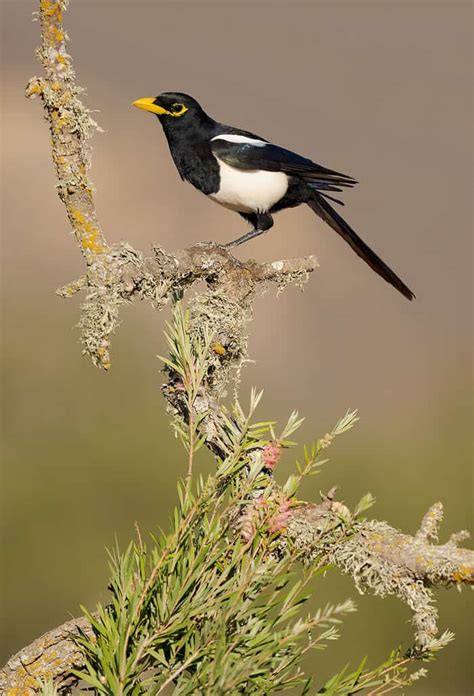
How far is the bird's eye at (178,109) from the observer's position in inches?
126

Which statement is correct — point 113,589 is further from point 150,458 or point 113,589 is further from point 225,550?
point 150,458

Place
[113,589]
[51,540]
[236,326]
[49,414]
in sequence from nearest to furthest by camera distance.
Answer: [113,589] < [236,326] < [51,540] < [49,414]

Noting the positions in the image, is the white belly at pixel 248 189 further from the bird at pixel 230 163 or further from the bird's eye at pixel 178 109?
the bird's eye at pixel 178 109

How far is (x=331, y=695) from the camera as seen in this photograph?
3.87 feet

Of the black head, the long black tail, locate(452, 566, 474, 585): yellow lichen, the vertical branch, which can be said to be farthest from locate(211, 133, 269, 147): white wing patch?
locate(452, 566, 474, 585): yellow lichen

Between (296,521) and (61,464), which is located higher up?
(61,464)

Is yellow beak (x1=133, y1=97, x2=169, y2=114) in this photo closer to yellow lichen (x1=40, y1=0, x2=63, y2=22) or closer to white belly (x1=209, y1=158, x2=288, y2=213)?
white belly (x1=209, y1=158, x2=288, y2=213)

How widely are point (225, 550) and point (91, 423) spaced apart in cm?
464

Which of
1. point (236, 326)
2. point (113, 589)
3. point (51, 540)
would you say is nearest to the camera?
point (113, 589)

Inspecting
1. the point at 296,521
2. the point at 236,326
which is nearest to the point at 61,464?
the point at 236,326

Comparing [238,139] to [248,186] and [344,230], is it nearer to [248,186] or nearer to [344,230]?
[248,186]

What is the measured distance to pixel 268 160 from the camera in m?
3.27

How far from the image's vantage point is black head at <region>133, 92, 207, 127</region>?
321 centimetres

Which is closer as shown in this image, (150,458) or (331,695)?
(331,695)
